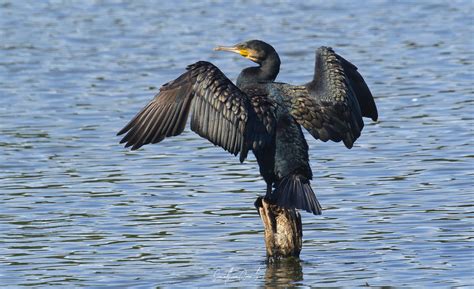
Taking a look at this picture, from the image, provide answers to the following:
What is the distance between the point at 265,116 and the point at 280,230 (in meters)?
0.81

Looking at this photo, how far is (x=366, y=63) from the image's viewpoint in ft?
56.6

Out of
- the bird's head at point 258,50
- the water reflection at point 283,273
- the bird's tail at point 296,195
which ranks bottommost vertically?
the water reflection at point 283,273

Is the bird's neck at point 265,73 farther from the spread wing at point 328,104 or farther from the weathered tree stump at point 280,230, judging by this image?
the weathered tree stump at point 280,230

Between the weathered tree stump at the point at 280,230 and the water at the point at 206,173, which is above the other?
the weathered tree stump at the point at 280,230

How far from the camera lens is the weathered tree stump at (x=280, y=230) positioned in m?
8.36

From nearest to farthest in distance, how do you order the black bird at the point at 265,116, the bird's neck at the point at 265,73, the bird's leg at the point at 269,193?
the black bird at the point at 265,116
the bird's leg at the point at 269,193
the bird's neck at the point at 265,73

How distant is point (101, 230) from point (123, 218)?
1.30 feet

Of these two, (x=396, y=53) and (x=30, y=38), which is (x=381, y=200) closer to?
(x=396, y=53)

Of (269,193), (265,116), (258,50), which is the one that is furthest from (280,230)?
(258,50)

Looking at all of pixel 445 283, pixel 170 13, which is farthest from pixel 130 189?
pixel 170 13

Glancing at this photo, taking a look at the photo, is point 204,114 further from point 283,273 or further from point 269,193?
point 283,273

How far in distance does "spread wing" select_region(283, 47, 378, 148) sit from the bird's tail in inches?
19.3

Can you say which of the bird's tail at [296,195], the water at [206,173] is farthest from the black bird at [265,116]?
the water at [206,173]

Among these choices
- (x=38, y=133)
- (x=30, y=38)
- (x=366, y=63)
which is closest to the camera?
(x=38, y=133)
